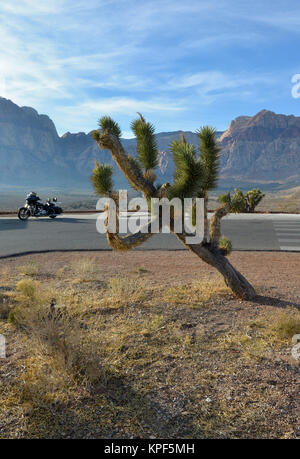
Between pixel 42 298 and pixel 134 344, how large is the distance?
7.17ft

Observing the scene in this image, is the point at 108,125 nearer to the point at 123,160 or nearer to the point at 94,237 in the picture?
the point at 123,160

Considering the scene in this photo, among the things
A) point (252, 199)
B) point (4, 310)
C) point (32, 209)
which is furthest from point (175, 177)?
point (252, 199)

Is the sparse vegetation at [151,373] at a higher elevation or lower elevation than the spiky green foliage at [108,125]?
lower

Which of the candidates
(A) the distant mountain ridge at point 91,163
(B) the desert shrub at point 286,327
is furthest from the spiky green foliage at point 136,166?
(A) the distant mountain ridge at point 91,163

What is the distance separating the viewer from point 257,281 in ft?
27.0

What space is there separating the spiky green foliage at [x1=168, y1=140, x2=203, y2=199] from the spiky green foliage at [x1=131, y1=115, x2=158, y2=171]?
0.81m

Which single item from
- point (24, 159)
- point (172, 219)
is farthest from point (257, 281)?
point (24, 159)

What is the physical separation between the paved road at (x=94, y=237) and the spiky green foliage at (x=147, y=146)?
6.31m

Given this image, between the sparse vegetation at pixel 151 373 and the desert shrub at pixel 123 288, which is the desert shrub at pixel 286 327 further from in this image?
the desert shrub at pixel 123 288

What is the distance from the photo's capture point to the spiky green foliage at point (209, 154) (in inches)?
269

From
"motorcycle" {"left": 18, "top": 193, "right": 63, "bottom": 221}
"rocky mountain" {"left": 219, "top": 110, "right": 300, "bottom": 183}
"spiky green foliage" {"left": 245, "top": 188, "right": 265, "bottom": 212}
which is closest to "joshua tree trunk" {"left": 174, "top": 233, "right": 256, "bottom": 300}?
"motorcycle" {"left": 18, "top": 193, "right": 63, "bottom": 221}

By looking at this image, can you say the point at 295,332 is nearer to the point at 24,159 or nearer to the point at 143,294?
the point at 143,294

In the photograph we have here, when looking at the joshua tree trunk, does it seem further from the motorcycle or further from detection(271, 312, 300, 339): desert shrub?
the motorcycle
